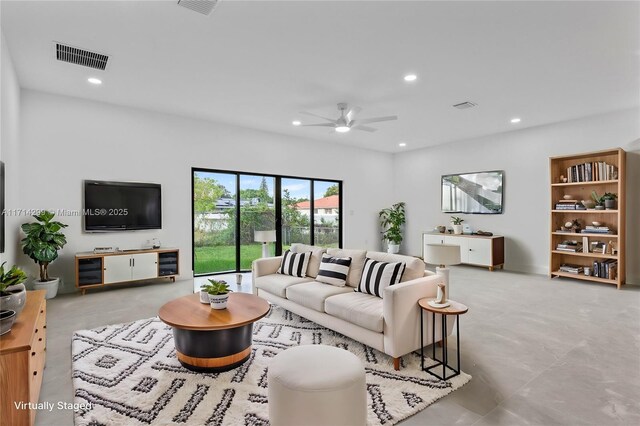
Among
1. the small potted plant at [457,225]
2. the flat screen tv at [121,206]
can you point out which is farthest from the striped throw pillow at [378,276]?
the small potted plant at [457,225]

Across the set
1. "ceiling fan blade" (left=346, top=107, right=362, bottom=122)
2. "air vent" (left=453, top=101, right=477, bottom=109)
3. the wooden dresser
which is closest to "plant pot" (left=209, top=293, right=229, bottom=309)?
the wooden dresser

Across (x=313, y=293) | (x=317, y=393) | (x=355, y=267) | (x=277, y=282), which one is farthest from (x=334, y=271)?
(x=317, y=393)

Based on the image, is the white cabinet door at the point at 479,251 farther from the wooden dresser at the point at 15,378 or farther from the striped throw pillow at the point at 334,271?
the wooden dresser at the point at 15,378

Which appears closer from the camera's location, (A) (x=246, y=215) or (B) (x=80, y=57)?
(B) (x=80, y=57)

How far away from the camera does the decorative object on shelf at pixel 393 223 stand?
28.7 feet

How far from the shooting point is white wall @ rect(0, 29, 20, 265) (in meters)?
3.34

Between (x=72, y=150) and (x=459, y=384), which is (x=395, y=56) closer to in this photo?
(x=459, y=384)

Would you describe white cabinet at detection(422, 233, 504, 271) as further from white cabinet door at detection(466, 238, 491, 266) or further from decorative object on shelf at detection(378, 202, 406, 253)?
decorative object on shelf at detection(378, 202, 406, 253)

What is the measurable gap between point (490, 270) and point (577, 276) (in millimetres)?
1417

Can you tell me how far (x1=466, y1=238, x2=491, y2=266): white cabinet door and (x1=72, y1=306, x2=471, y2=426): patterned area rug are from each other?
4731 millimetres

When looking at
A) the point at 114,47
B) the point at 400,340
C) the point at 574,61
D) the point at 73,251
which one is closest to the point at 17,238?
the point at 73,251

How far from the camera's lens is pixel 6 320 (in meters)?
1.89

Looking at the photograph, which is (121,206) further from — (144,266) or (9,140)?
(9,140)

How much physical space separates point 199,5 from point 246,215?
4482 millimetres
